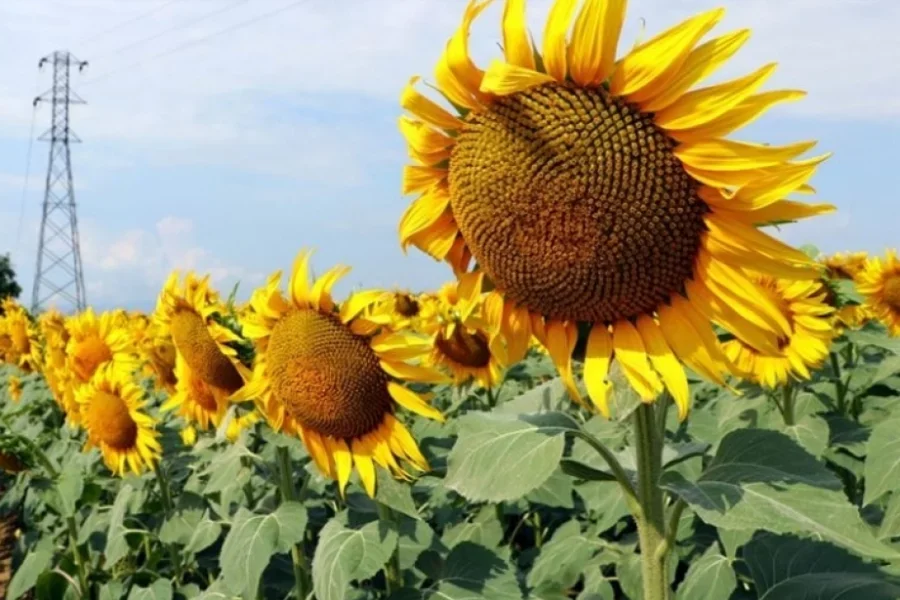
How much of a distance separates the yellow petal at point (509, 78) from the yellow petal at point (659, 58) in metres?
0.13

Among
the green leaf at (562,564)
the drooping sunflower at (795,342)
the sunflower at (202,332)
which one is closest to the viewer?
the green leaf at (562,564)

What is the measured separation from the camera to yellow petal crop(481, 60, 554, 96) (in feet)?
5.26

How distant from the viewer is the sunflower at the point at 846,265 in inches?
219

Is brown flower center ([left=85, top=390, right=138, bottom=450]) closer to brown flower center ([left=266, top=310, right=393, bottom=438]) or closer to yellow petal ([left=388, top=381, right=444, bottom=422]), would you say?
brown flower center ([left=266, top=310, right=393, bottom=438])

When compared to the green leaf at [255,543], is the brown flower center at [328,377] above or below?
above

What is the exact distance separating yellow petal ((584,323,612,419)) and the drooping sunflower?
2477 mm

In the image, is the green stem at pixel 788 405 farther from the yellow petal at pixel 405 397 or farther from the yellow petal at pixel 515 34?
the yellow petal at pixel 515 34

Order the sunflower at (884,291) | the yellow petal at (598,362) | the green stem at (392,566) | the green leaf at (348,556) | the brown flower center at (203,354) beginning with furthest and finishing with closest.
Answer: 1. the sunflower at (884,291)
2. the brown flower center at (203,354)
3. the green stem at (392,566)
4. the green leaf at (348,556)
5. the yellow petal at (598,362)

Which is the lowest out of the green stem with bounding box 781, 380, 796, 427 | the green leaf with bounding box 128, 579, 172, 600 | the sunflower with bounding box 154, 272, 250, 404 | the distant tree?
the distant tree

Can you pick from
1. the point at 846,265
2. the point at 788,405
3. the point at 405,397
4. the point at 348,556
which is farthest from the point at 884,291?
the point at 348,556

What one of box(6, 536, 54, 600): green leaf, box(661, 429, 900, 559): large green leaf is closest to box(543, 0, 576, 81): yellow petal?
box(661, 429, 900, 559): large green leaf

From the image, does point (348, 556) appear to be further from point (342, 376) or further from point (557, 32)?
point (557, 32)

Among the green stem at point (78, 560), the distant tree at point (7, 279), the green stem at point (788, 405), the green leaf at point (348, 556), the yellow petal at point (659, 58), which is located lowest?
the distant tree at point (7, 279)

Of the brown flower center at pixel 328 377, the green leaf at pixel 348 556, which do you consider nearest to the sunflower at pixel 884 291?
the brown flower center at pixel 328 377
